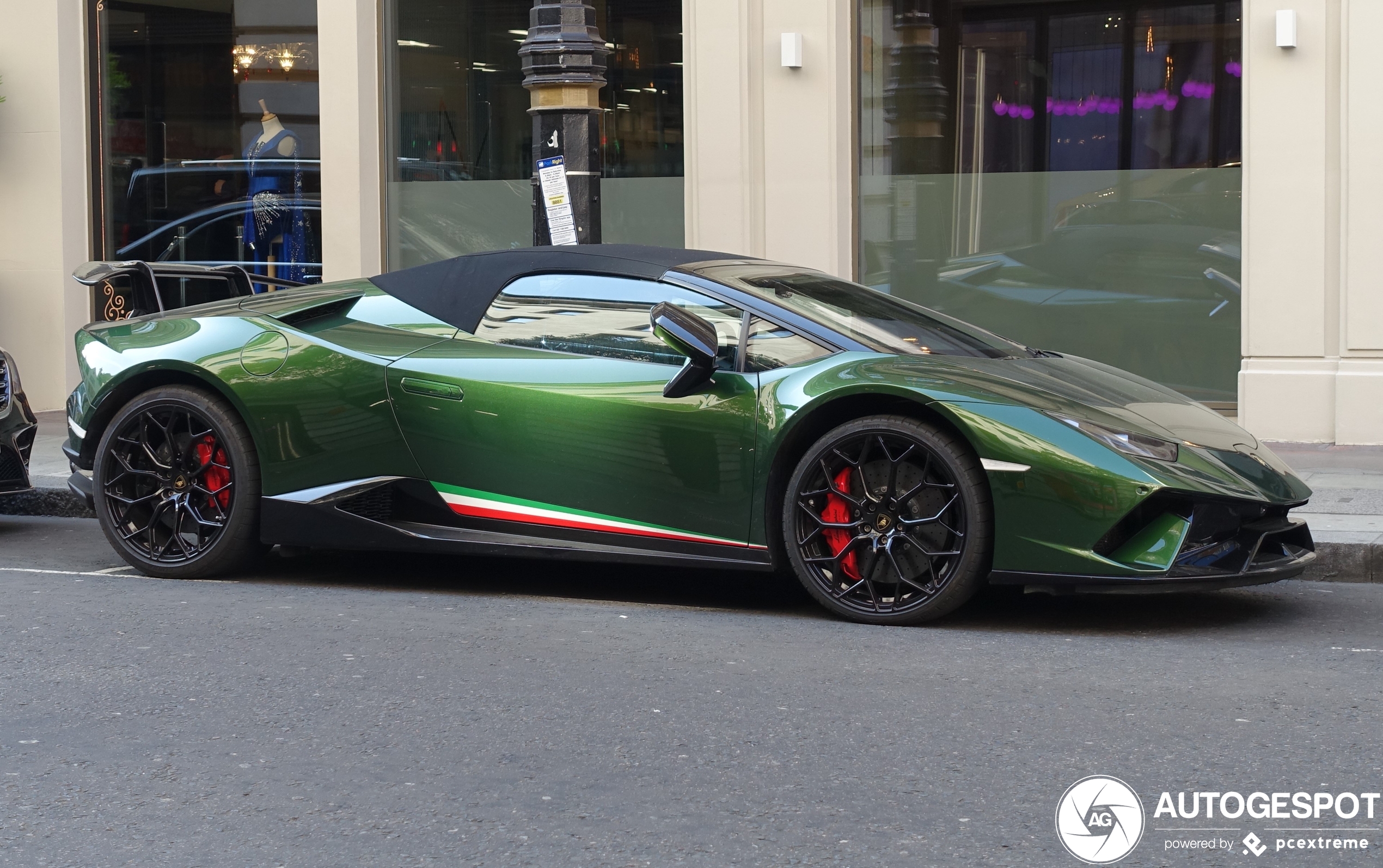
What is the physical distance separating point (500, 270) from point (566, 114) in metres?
2.29

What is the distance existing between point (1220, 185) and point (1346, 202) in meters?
0.94

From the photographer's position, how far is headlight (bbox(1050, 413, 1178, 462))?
16.7 ft

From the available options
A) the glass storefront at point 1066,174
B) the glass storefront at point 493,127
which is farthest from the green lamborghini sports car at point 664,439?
the glass storefront at point 493,127

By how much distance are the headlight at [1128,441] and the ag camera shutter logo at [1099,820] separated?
5.40ft

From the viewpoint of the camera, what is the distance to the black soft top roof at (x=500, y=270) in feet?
19.7

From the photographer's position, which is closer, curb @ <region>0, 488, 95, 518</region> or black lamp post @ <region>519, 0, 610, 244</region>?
black lamp post @ <region>519, 0, 610, 244</region>

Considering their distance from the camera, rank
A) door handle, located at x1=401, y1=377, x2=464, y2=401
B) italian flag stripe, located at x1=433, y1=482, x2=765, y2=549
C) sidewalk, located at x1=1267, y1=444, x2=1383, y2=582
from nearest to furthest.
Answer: italian flag stripe, located at x1=433, y1=482, x2=765, y2=549 < door handle, located at x1=401, y1=377, x2=464, y2=401 < sidewalk, located at x1=1267, y1=444, x2=1383, y2=582

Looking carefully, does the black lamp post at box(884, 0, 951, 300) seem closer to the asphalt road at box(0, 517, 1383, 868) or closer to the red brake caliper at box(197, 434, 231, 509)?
the asphalt road at box(0, 517, 1383, 868)

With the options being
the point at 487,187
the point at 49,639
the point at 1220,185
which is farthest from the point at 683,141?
the point at 49,639

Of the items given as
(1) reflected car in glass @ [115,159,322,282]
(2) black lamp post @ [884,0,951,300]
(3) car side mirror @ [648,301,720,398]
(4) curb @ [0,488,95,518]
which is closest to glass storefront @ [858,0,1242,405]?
(2) black lamp post @ [884,0,951,300]

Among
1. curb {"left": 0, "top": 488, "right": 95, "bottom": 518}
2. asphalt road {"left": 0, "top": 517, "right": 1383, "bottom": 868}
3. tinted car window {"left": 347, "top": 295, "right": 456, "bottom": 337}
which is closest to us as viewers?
asphalt road {"left": 0, "top": 517, "right": 1383, "bottom": 868}

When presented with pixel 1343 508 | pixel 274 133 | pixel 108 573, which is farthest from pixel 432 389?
pixel 274 133

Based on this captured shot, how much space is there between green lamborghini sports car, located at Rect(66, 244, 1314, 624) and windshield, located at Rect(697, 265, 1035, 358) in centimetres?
2

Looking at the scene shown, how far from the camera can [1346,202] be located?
393 inches
